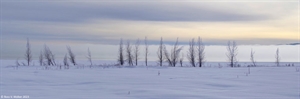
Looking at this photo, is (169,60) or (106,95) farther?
(169,60)

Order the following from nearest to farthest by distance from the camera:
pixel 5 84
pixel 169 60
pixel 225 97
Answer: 1. pixel 225 97
2. pixel 5 84
3. pixel 169 60

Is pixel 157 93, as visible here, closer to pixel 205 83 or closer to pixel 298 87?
pixel 205 83

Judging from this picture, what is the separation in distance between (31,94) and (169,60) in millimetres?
31185

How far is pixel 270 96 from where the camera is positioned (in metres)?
8.65

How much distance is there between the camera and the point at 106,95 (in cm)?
878

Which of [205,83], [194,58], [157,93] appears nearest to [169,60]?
[194,58]

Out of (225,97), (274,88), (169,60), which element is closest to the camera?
(225,97)

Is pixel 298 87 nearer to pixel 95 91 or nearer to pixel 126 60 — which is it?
pixel 95 91

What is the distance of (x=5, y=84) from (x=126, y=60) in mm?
30776

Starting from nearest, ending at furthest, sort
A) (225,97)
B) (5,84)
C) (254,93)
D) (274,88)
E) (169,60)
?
(225,97) < (254,93) < (274,88) < (5,84) < (169,60)

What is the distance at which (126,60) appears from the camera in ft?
137

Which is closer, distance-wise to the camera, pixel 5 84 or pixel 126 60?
pixel 5 84

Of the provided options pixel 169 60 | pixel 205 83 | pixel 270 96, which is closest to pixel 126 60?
pixel 169 60

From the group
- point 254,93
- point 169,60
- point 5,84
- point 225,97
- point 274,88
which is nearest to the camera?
point 225,97
